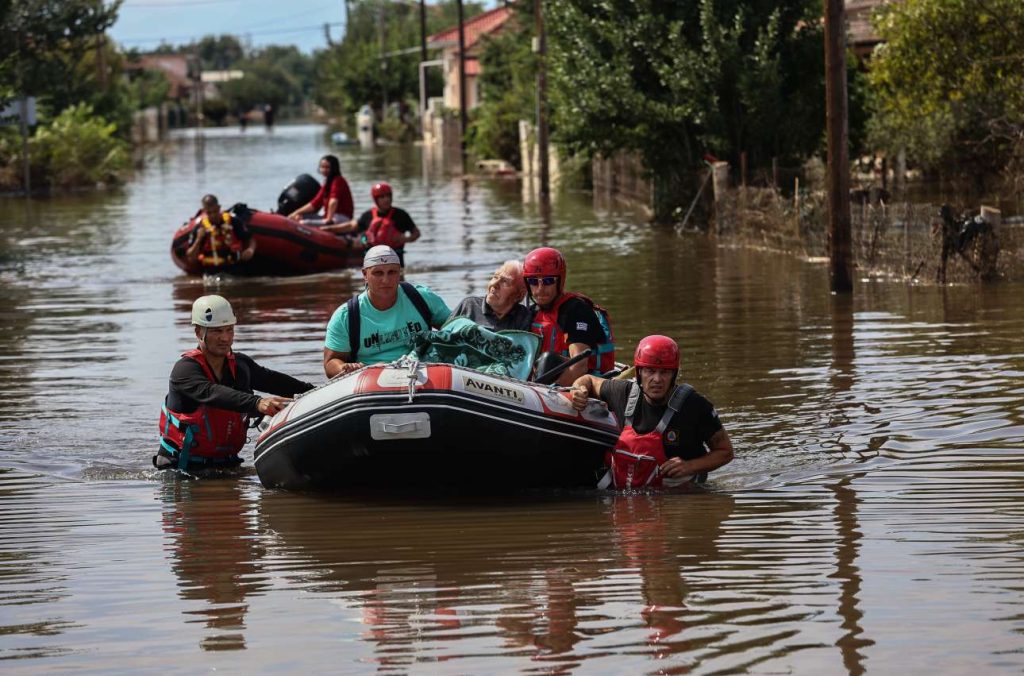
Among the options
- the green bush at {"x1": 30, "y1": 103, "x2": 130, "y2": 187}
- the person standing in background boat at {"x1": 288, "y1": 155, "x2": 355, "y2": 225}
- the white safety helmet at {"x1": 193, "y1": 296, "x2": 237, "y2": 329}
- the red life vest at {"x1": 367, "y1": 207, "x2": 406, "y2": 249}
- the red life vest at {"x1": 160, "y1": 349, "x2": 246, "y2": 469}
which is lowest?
the red life vest at {"x1": 160, "y1": 349, "x2": 246, "y2": 469}

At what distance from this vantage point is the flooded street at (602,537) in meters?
7.04

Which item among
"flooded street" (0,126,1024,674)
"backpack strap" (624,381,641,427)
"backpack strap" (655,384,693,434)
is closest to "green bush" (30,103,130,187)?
"flooded street" (0,126,1024,674)

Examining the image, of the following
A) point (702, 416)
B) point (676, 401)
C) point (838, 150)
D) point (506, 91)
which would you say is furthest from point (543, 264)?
point (506, 91)

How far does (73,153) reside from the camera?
49.2 m

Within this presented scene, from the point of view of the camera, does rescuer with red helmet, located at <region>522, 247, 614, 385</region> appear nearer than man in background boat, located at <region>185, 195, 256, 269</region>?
Yes

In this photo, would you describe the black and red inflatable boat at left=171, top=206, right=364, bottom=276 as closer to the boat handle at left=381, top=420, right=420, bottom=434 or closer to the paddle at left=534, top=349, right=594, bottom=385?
the paddle at left=534, top=349, right=594, bottom=385

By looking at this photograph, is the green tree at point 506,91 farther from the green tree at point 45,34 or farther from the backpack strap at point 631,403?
the backpack strap at point 631,403

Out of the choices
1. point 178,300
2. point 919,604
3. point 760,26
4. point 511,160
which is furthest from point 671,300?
point 511,160

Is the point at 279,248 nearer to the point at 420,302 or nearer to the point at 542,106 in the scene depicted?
the point at 420,302

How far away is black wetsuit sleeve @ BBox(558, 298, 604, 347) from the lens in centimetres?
1116

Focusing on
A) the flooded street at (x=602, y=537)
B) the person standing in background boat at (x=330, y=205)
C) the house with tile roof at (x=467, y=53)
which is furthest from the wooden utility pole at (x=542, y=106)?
the house with tile roof at (x=467, y=53)

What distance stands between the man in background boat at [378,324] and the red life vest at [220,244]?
44.3 ft

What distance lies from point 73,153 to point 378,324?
131 feet

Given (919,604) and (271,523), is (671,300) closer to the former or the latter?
(271,523)
